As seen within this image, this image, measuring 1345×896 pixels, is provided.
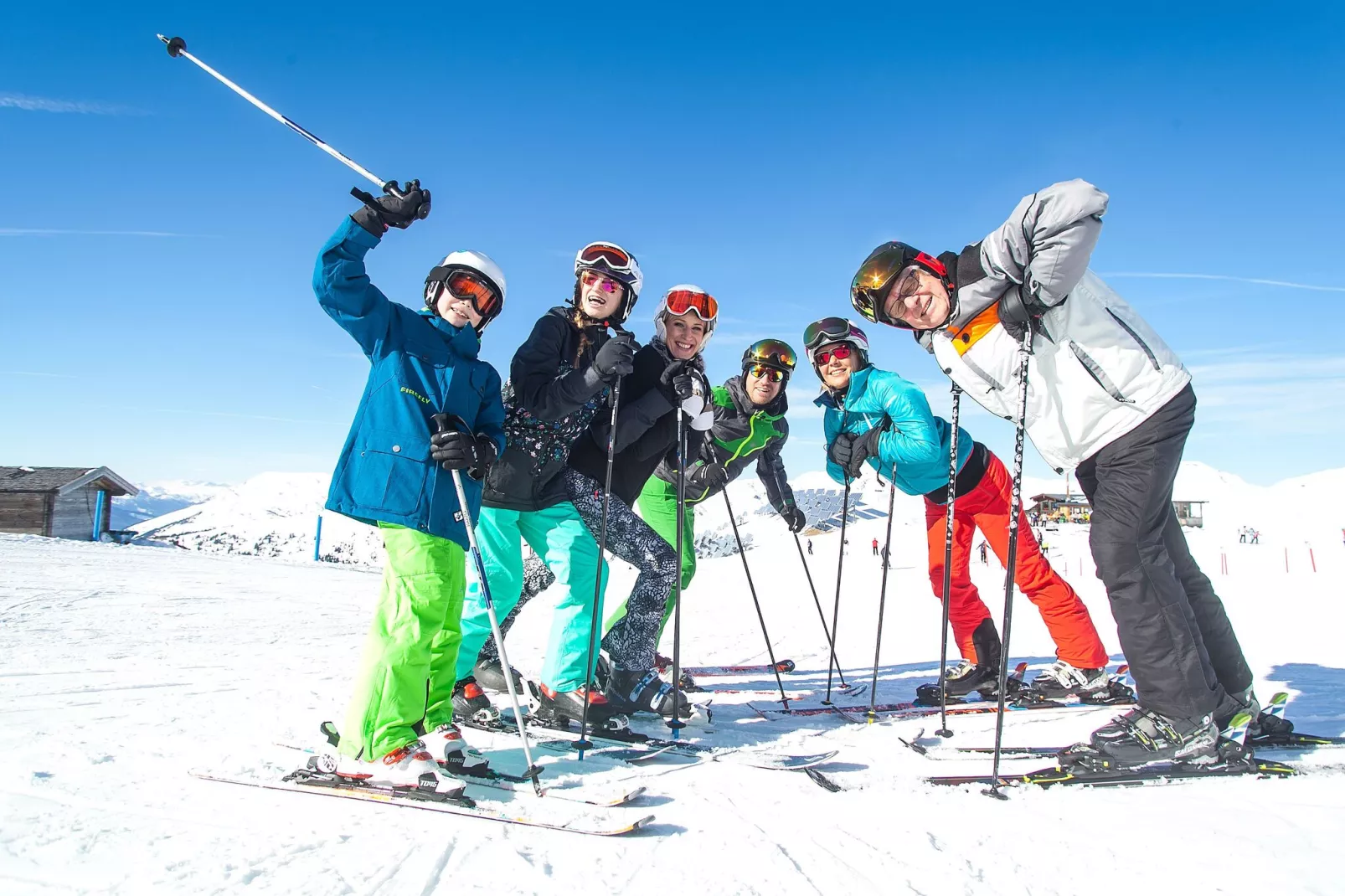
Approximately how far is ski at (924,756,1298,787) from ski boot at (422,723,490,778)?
1.74 meters

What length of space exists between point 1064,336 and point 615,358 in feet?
6.63

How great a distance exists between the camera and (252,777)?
8.50 ft

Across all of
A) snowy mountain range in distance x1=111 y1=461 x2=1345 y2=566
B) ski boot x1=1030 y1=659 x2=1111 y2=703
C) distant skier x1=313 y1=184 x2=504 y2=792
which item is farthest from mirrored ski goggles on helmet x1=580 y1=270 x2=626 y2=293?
snowy mountain range in distance x1=111 y1=461 x2=1345 y2=566

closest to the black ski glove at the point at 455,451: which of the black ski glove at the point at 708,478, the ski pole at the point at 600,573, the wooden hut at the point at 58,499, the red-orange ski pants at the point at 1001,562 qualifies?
the ski pole at the point at 600,573

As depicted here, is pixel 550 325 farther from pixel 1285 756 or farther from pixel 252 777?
pixel 1285 756

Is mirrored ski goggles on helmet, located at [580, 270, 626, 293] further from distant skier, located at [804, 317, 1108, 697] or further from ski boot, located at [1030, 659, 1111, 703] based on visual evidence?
ski boot, located at [1030, 659, 1111, 703]

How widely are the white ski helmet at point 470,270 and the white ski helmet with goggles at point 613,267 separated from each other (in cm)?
72

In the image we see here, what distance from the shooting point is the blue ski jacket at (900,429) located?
4.71 meters

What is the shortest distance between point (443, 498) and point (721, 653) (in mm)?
5120

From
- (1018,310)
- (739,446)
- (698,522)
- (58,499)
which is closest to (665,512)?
(739,446)

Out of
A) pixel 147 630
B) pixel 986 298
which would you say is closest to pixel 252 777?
pixel 986 298

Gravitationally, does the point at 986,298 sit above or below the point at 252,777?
above

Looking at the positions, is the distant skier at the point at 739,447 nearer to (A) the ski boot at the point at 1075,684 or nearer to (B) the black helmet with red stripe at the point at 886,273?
(B) the black helmet with red stripe at the point at 886,273

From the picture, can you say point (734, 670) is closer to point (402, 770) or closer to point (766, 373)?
point (766, 373)
